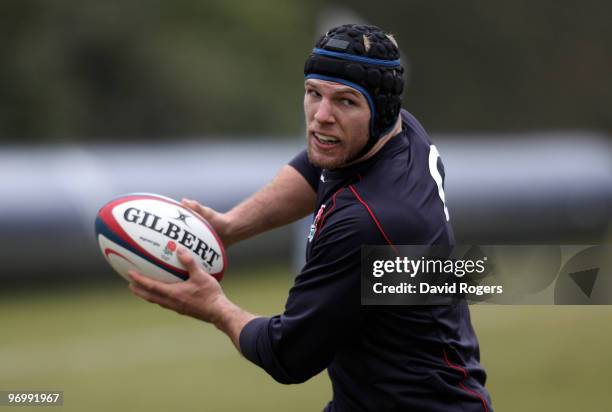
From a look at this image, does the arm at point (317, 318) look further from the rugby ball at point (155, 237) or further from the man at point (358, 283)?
the rugby ball at point (155, 237)

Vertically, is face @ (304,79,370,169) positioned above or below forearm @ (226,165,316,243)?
above

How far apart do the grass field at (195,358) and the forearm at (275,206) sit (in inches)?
112

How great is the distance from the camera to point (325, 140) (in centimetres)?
455

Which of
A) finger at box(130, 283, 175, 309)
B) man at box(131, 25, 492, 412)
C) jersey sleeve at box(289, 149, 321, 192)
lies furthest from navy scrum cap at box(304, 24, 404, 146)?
finger at box(130, 283, 175, 309)

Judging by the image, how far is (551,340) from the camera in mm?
10297

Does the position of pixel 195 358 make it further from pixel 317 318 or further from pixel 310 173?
pixel 317 318

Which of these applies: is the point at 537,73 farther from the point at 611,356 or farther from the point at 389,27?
the point at 611,356

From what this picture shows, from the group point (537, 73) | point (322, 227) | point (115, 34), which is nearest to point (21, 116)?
point (115, 34)

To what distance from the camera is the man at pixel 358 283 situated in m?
4.41

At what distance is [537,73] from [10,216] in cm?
1859

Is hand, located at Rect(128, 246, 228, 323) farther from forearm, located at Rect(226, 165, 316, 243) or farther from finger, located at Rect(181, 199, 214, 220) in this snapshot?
forearm, located at Rect(226, 165, 316, 243)

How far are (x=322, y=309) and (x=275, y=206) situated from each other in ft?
4.05

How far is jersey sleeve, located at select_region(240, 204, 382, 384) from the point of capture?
14.4 feet

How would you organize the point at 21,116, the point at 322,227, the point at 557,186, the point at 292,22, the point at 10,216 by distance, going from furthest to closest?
the point at 292,22 < the point at 21,116 < the point at 557,186 < the point at 10,216 < the point at 322,227
